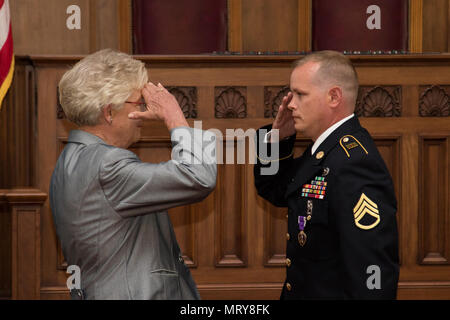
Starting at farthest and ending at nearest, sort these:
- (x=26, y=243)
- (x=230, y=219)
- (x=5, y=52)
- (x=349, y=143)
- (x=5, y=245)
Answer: (x=5, y=245)
(x=5, y=52)
(x=230, y=219)
(x=26, y=243)
(x=349, y=143)

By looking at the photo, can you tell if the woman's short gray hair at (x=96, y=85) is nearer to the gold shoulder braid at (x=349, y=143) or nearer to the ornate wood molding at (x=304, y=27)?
the gold shoulder braid at (x=349, y=143)

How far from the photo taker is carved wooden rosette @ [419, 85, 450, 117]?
2965 mm

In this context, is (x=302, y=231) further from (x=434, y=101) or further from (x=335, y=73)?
(x=434, y=101)

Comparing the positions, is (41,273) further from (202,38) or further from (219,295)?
(202,38)

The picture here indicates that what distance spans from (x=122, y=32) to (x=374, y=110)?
2.49 metres

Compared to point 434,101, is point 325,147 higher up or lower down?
lower down

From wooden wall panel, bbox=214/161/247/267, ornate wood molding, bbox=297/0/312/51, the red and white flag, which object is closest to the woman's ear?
wooden wall panel, bbox=214/161/247/267

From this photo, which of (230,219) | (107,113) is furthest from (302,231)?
(230,219)

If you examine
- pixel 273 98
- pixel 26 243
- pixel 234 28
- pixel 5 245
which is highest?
pixel 234 28

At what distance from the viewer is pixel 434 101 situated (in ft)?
9.73

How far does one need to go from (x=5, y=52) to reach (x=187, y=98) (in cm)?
117

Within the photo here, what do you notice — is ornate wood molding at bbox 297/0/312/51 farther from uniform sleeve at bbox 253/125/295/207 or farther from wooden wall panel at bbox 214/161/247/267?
uniform sleeve at bbox 253/125/295/207

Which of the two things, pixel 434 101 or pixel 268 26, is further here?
pixel 268 26

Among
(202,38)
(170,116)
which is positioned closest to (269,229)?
(170,116)
